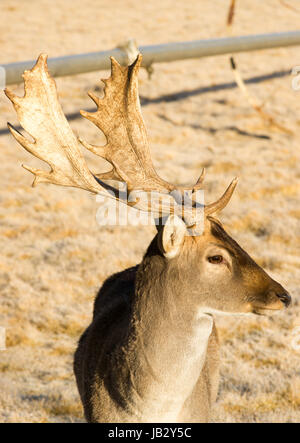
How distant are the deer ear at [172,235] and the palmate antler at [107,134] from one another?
0.30 ft

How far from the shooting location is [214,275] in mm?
2934

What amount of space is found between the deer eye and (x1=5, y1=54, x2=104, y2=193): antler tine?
0.61 meters

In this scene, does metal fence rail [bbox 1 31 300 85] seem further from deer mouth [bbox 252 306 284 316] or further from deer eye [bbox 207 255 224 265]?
deer mouth [bbox 252 306 284 316]

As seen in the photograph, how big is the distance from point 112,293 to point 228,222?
297cm

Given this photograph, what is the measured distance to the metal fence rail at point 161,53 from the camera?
6250mm

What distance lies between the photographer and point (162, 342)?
2988mm

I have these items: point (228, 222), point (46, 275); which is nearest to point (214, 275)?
point (46, 275)

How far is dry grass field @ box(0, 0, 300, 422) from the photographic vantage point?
14.6 feet
